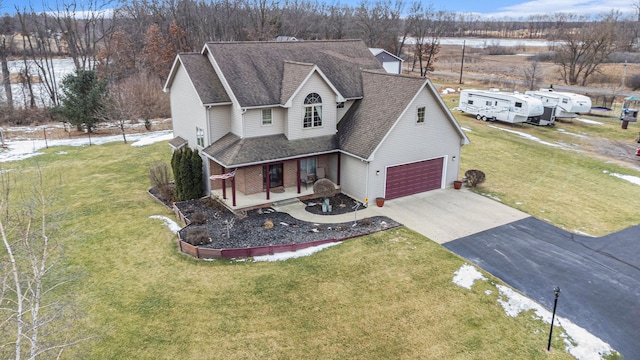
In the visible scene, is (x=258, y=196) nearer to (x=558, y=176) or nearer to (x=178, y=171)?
(x=178, y=171)

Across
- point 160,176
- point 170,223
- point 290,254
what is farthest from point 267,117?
point 290,254

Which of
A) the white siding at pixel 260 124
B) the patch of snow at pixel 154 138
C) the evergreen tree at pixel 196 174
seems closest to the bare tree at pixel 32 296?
the evergreen tree at pixel 196 174

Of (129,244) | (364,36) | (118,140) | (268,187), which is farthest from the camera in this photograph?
(364,36)

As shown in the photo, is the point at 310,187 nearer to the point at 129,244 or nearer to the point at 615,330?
the point at 129,244

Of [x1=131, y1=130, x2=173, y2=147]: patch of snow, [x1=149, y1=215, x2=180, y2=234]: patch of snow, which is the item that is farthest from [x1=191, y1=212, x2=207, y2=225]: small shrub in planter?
[x1=131, y1=130, x2=173, y2=147]: patch of snow

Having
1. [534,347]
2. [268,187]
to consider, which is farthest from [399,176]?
[534,347]

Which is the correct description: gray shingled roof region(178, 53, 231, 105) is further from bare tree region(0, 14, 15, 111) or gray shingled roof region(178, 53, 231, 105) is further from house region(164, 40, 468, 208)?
bare tree region(0, 14, 15, 111)

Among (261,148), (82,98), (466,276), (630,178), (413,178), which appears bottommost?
(466,276)
